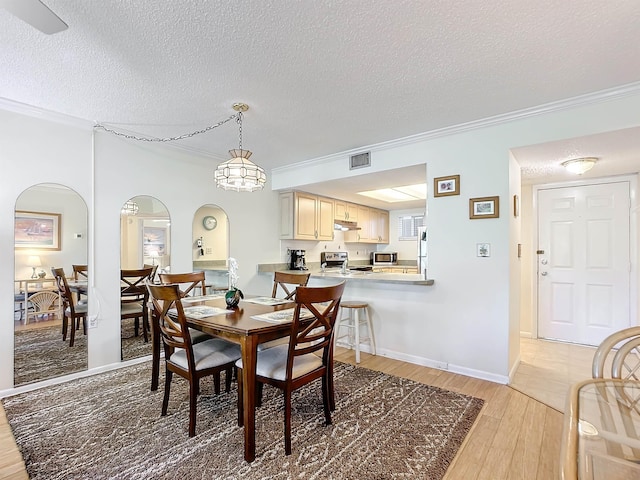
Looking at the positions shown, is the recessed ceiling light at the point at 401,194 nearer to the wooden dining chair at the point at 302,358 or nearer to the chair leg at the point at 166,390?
the wooden dining chair at the point at 302,358

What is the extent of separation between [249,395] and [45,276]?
7.97 ft

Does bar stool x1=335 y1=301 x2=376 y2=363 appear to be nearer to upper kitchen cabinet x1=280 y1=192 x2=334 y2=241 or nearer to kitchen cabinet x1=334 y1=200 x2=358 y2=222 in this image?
upper kitchen cabinet x1=280 y1=192 x2=334 y2=241

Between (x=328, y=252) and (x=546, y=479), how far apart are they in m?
4.54

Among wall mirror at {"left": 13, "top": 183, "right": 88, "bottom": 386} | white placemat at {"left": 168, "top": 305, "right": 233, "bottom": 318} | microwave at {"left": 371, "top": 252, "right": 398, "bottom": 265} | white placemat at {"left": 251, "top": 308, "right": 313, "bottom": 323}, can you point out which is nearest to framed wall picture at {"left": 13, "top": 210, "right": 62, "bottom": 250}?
wall mirror at {"left": 13, "top": 183, "right": 88, "bottom": 386}

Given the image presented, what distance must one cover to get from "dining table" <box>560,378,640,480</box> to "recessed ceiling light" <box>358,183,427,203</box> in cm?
415

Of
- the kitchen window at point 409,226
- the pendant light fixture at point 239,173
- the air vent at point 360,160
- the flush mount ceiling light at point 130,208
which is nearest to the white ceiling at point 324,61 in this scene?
the pendant light fixture at point 239,173

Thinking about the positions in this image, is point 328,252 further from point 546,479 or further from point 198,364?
point 546,479

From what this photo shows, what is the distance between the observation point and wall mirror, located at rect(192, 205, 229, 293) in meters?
4.00

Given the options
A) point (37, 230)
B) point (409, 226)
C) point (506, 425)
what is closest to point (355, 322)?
point (506, 425)

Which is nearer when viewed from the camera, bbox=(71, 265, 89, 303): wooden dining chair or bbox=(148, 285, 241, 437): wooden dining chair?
bbox=(148, 285, 241, 437): wooden dining chair

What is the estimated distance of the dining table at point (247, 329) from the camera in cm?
180

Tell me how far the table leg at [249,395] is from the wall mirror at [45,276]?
7.35ft

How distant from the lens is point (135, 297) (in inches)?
136

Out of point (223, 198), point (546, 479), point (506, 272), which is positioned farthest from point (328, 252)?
point (546, 479)
